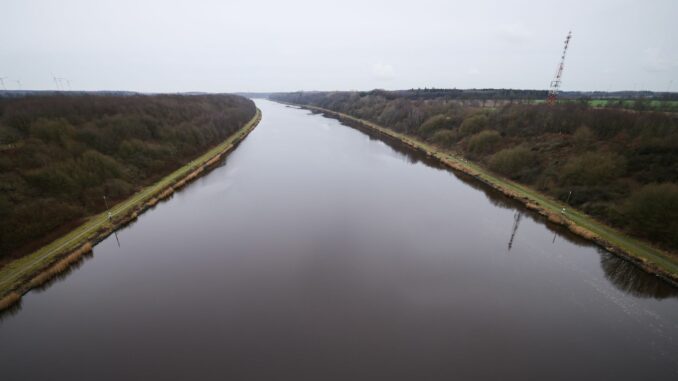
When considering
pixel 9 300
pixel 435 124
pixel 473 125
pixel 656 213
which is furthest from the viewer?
pixel 435 124

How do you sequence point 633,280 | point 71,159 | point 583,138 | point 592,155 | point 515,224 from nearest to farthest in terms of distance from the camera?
point 633,280 < point 515,224 < point 71,159 < point 592,155 < point 583,138

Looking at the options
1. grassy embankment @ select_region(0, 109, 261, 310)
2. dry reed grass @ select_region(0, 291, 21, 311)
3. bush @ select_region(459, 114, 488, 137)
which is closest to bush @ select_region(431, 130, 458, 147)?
bush @ select_region(459, 114, 488, 137)

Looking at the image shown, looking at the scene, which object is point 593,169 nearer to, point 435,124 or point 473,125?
point 473,125

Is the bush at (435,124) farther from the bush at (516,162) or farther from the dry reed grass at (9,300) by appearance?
the dry reed grass at (9,300)

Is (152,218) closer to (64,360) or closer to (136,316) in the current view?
(136,316)

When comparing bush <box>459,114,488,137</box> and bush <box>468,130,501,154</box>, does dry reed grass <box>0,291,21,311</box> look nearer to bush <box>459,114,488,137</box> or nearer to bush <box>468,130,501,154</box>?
bush <box>468,130,501,154</box>

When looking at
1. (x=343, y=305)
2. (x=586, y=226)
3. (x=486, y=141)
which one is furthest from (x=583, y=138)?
(x=343, y=305)

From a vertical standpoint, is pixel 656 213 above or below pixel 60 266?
above
